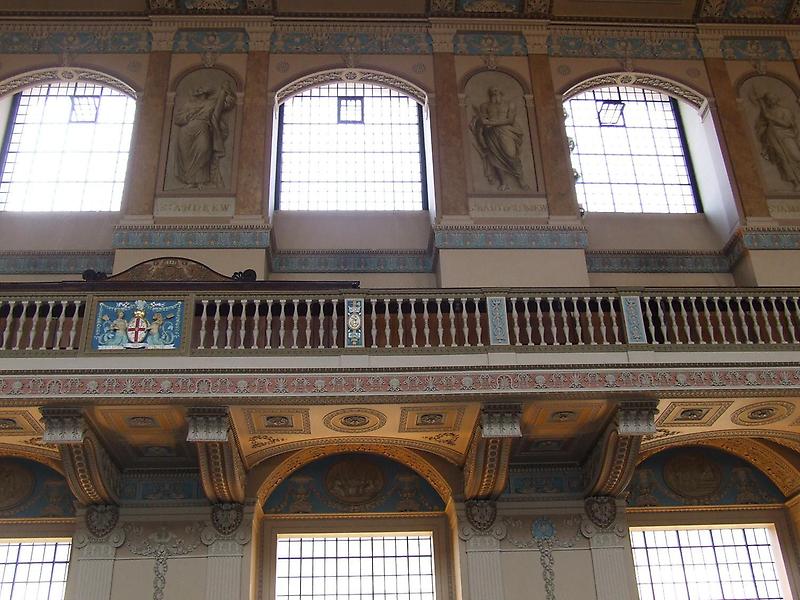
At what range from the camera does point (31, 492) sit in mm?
12938

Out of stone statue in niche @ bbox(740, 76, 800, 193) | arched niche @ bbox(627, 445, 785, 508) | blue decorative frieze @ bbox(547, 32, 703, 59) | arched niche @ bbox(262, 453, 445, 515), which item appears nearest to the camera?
arched niche @ bbox(262, 453, 445, 515)

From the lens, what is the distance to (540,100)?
54.5ft

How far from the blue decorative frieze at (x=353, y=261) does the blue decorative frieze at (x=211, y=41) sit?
4.35m

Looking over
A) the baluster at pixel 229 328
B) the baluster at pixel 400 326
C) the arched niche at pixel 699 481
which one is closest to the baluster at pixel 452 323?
the baluster at pixel 400 326

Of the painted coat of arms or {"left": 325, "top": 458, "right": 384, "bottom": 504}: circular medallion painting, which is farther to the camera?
{"left": 325, "top": 458, "right": 384, "bottom": 504}: circular medallion painting

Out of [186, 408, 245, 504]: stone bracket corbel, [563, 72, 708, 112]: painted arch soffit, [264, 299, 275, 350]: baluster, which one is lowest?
[186, 408, 245, 504]: stone bracket corbel

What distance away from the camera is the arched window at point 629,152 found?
56.0ft

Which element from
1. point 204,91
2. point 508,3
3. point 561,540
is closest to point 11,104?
point 204,91

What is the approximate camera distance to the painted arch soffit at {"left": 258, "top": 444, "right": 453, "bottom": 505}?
12992 mm

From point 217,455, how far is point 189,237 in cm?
448

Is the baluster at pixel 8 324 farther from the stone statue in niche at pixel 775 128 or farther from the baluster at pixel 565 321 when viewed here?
the stone statue in niche at pixel 775 128

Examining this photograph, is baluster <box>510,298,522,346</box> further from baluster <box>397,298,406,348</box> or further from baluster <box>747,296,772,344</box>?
baluster <box>747,296,772,344</box>

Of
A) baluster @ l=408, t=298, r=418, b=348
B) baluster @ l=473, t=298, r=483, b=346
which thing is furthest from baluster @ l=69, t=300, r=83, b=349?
baluster @ l=473, t=298, r=483, b=346

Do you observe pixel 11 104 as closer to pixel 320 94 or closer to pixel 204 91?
pixel 204 91
